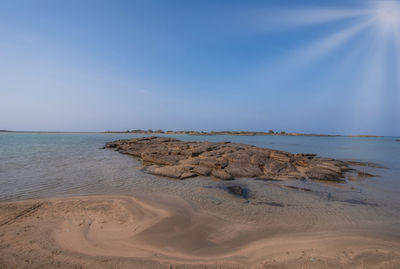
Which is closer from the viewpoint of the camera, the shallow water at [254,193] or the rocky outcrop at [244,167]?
the shallow water at [254,193]

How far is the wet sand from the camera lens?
3.96 m

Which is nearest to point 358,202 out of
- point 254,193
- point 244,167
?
point 254,193

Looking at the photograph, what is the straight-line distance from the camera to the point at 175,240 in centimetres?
487

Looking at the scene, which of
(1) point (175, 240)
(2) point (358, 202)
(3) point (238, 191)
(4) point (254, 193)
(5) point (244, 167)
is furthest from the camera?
(5) point (244, 167)

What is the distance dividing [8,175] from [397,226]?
21.4 m

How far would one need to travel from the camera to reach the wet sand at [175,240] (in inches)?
156

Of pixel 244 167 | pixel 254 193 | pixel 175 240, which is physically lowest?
pixel 254 193

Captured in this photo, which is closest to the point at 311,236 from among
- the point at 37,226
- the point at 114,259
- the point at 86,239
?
the point at 114,259

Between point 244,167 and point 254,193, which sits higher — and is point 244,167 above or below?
above

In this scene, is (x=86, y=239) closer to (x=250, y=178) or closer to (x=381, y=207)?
(x=250, y=178)

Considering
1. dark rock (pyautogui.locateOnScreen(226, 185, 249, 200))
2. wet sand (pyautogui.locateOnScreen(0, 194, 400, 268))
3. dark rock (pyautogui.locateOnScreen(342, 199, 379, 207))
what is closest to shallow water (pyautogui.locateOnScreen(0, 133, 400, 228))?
dark rock (pyautogui.locateOnScreen(342, 199, 379, 207))

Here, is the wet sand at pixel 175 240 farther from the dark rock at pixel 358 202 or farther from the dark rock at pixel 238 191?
the dark rock at pixel 358 202

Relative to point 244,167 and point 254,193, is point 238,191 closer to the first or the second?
point 254,193

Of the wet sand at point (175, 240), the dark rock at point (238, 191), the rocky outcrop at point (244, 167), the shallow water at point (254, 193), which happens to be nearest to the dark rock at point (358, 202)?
the shallow water at point (254, 193)
